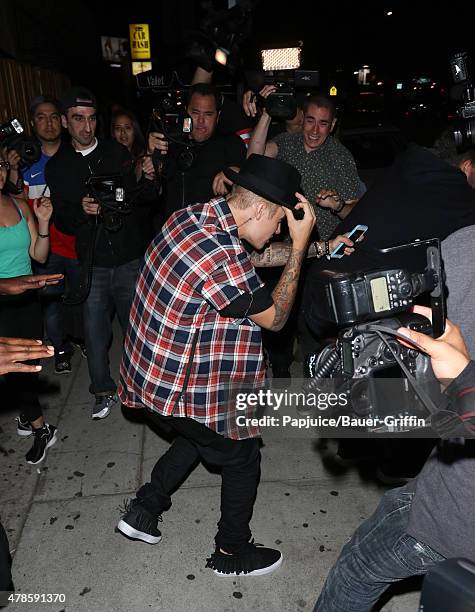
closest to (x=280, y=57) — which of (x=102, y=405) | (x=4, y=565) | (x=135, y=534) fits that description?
(x=102, y=405)

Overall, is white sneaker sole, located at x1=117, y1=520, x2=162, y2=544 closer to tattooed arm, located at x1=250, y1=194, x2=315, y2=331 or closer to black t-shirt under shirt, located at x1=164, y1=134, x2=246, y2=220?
tattooed arm, located at x1=250, y1=194, x2=315, y2=331

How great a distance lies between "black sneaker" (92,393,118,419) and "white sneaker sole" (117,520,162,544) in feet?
4.53

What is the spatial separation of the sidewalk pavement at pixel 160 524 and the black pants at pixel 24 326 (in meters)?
0.44

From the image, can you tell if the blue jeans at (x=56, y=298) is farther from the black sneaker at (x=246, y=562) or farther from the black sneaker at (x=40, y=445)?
the black sneaker at (x=246, y=562)

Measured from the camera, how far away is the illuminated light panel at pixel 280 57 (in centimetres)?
656

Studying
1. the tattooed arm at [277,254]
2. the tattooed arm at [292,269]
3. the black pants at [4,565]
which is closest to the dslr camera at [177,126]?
the tattooed arm at [277,254]

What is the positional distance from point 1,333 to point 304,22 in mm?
42862

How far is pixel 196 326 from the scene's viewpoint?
7.98 ft

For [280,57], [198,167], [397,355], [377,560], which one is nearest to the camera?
[397,355]

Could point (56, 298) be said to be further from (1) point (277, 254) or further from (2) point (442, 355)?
(2) point (442, 355)

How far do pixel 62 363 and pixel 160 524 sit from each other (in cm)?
233

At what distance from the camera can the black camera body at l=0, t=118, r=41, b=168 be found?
432 centimetres

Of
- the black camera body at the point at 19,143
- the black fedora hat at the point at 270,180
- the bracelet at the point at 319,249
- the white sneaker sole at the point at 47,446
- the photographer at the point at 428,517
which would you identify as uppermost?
the black camera body at the point at 19,143

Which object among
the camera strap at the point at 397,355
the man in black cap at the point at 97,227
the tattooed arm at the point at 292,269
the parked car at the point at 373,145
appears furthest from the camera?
the parked car at the point at 373,145
